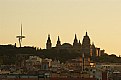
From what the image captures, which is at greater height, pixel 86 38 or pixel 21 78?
pixel 86 38

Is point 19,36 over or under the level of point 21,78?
over

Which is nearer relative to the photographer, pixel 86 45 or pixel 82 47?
pixel 86 45

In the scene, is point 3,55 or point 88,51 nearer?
point 3,55

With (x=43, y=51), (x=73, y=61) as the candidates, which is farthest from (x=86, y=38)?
(x=73, y=61)

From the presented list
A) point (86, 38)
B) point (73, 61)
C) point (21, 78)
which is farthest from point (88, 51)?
point (21, 78)

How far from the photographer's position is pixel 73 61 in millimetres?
132125

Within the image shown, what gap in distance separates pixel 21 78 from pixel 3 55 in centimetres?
5928

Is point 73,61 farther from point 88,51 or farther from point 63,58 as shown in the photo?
point 88,51

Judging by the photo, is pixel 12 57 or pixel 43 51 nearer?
pixel 12 57

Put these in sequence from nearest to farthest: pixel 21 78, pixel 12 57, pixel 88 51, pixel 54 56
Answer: pixel 21 78, pixel 12 57, pixel 54 56, pixel 88 51

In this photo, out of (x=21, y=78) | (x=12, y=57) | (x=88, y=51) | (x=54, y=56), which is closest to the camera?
(x=21, y=78)

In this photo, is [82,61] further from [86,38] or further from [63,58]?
[86,38]

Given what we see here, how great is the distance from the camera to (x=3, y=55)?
429ft

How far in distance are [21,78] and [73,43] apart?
307 feet
